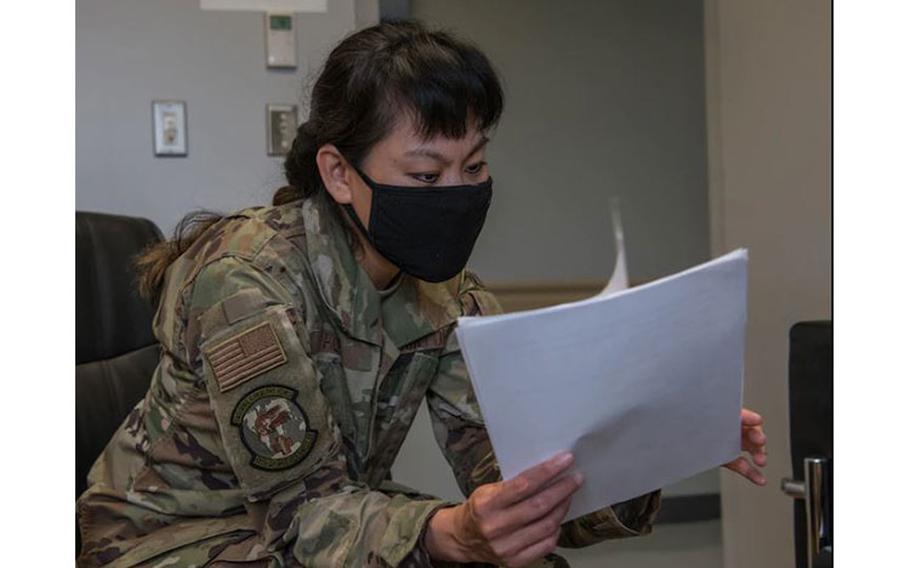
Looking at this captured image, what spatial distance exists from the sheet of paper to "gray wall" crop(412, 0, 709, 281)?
8.35ft

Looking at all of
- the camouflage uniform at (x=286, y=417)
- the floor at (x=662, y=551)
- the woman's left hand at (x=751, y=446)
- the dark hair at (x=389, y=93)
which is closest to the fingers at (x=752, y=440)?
the woman's left hand at (x=751, y=446)

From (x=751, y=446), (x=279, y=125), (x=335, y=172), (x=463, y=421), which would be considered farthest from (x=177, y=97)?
(x=751, y=446)

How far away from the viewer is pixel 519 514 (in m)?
1.00

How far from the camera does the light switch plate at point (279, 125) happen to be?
2410 millimetres

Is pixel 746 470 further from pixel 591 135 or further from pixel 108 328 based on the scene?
pixel 591 135

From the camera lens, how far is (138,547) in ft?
4.01

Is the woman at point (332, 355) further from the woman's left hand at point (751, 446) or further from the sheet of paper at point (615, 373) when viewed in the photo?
the sheet of paper at point (615, 373)

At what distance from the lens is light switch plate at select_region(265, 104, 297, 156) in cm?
241

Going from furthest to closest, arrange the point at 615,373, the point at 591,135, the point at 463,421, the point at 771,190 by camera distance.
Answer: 1. the point at 591,135
2. the point at 771,190
3. the point at 463,421
4. the point at 615,373

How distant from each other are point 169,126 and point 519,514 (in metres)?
1.62
